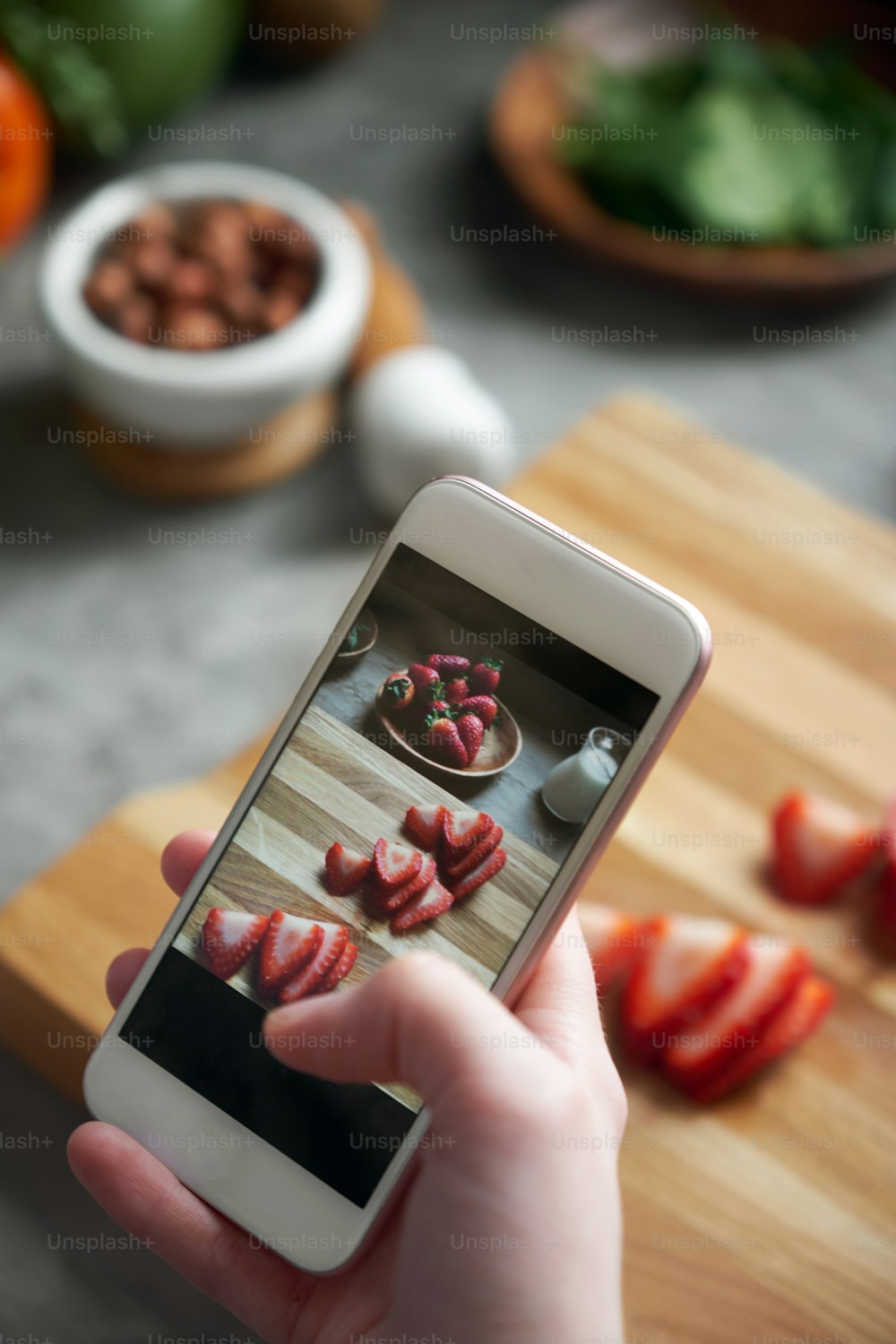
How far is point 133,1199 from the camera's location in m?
0.45

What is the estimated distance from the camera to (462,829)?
0.43 m

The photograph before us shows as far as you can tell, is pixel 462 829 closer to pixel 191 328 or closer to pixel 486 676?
pixel 486 676

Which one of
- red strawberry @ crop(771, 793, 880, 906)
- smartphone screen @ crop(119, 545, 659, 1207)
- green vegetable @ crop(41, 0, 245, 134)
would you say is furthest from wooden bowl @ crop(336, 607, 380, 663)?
green vegetable @ crop(41, 0, 245, 134)

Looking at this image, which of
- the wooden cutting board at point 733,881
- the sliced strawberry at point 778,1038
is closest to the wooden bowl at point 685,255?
the wooden cutting board at point 733,881

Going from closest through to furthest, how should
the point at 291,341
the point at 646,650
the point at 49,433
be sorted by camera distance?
the point at 646,650, the point at 291,341, the point at 49,433

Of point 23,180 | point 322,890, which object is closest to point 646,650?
point 322,890

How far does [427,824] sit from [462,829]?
0.04ft

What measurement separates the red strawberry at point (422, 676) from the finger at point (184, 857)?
0.47 ft

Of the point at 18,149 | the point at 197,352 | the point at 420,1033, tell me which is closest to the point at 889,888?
the point at 420,1033

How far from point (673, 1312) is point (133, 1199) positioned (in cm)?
25

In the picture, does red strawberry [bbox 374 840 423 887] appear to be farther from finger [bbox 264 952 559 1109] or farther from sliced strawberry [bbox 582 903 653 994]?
sliced strawberry [bbox 582 903 653 994]

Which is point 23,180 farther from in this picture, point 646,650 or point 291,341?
point 646,650

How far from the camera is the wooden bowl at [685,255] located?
1.04 meters

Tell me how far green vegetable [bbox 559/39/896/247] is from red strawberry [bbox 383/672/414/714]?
0.76 metres
